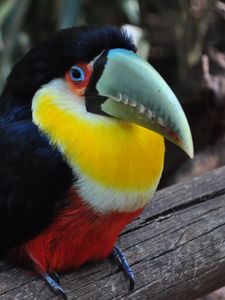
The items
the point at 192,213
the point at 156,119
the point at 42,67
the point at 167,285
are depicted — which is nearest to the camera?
the point at 156,119

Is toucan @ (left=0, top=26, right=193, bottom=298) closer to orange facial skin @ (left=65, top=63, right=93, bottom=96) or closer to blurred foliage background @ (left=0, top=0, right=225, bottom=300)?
orange facial skin @ (left=65, top=63, right=93, bottom=96)

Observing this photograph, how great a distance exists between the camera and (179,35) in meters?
4.11

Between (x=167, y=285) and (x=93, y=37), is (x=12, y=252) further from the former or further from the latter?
(x=93, y=37)

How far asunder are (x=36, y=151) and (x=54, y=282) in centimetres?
35

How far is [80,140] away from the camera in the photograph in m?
1.62

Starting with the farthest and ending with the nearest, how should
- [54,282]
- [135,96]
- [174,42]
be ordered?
[174,42], [54,282], [135,96]

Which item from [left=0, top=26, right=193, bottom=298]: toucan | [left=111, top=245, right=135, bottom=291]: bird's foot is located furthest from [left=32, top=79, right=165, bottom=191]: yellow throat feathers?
[left=111, top=245, right=135, bottom=291]: bird's foot

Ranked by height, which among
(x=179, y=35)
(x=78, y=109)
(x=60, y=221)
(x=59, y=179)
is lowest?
(x=179, y=35)

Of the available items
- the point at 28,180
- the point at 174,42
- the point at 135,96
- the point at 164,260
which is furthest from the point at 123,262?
the point at 174,42

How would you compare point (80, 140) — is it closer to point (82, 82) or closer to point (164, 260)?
point (82, 82)

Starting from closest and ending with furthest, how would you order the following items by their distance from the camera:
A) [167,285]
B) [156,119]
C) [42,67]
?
[156,119]
[42,67]
[167,285]

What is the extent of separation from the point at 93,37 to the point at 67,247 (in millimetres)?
531

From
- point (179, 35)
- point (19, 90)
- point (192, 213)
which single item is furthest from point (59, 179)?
point (179, 35)

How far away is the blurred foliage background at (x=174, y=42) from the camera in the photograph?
341cm
